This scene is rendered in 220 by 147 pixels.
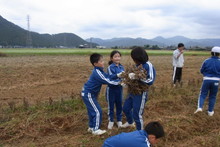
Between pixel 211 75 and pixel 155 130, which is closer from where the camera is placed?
pixel 155 130

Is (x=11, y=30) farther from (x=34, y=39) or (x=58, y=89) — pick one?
(x=58, y=89)

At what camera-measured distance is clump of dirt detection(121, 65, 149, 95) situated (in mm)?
4223

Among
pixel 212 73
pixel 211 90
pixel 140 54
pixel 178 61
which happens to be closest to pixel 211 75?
pixel 212 73

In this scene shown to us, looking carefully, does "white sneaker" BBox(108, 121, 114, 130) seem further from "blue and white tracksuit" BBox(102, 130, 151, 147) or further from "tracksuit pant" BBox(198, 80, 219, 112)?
"tracksuit pant" BBox(198, 80, 219, 112)

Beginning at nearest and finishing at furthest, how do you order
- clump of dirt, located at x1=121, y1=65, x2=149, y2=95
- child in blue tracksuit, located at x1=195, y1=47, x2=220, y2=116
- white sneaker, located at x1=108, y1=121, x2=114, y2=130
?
clump of dirt, located at x1=121, y1=65, x2=149, y2=95 < white sneaker, located at x1=108, y1=121, x2=114, y2=130 < child in blue tracksuit, located at x1=195, y1=47, x2=220, y2=116

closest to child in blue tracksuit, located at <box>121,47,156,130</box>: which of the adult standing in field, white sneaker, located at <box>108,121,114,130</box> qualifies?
white sneaker, located at <box>108,121,114,130</box>

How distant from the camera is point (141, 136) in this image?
120 inches

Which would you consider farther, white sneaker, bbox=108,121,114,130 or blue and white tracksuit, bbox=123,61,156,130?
white sneaker, bbox=108,121,114,130

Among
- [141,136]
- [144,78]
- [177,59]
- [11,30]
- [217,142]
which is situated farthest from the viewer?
[11,30]

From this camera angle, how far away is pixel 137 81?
14.1ft

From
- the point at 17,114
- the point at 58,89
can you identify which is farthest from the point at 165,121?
the point at 58,89

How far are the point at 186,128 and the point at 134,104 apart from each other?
5.15ft

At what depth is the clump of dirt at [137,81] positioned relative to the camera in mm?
4223

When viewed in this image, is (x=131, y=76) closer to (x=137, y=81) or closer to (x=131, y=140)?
(x=137, y=81)
